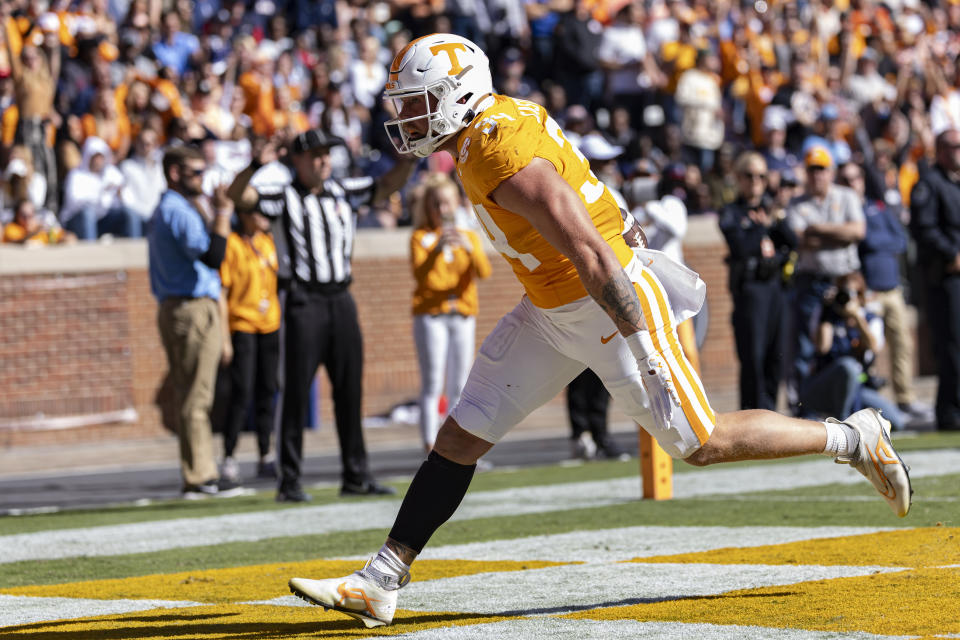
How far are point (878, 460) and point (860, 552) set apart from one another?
1.06 m

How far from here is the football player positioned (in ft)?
16.0

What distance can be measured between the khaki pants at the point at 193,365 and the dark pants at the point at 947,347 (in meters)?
5.89

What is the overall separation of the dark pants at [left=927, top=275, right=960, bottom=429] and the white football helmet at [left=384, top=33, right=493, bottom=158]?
8.63 meters

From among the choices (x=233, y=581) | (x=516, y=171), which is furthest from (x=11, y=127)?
(x=516, y=171)

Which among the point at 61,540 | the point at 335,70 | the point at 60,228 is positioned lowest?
the point at 61,540

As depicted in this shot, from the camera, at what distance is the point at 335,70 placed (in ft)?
64.1

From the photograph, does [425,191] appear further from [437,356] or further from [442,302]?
[437,356]

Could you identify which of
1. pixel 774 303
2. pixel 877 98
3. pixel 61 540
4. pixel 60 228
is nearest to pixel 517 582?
pixel 61 540

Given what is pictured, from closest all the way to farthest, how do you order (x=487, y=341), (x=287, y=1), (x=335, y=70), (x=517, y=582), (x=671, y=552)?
(x=487, y=341) → (x=517, y=582) → (x=671, y=552) → (x=335, y=70) → (x=287, y=1)

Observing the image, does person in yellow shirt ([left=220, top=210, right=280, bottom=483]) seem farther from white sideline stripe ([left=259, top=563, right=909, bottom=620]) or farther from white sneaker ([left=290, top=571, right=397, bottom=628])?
white sneaker ([left=290, top=571, right=397, bottom=628])

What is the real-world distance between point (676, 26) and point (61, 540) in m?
15.7

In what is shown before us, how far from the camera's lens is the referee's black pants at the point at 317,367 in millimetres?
9828

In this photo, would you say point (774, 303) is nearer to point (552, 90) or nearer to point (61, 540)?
point (61, 540)

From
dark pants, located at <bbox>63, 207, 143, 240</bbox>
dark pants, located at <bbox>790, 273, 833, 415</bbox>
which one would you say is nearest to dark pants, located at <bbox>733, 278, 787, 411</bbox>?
dark pants, located at <bbox>790, 273, 833, 415</bbox>
